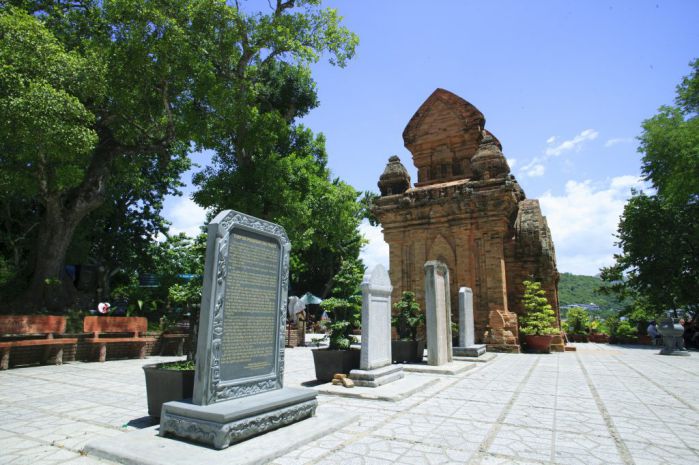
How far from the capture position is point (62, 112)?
1025cm

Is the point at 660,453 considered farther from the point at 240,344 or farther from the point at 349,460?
the point at 240,344

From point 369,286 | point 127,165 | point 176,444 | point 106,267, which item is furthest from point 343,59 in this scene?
point 106,267

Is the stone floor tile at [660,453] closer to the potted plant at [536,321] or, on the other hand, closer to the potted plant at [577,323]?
the potted plant at [536,321]

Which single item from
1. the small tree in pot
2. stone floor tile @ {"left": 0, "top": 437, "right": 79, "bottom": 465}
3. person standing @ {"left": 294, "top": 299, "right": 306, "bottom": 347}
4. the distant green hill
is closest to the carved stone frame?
stone floor tile @ {"left": 0, "top": 437, "right": 79, "bottom": 465}

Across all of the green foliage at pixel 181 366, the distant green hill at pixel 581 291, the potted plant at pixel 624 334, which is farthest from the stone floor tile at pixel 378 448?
the distant green hill at pixel 581 291

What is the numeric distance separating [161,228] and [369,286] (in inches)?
795

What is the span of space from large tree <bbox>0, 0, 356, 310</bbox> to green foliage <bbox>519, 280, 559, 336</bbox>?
11.1 metres

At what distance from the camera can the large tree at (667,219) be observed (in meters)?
17.5

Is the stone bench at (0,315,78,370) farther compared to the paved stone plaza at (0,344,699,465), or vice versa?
the stone bench at (0,315,78,370)

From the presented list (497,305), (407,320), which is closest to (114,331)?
(407,320)

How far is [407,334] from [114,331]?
8.10 m

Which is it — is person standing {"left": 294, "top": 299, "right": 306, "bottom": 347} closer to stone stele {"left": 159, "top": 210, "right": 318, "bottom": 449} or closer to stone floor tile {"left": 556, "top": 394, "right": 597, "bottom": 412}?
stone floor tile {"left": 556, "top": 394, "right": 597, "bottom": 412}

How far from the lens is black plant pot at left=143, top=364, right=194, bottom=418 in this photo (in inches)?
173

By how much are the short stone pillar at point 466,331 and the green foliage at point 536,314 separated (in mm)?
2979
